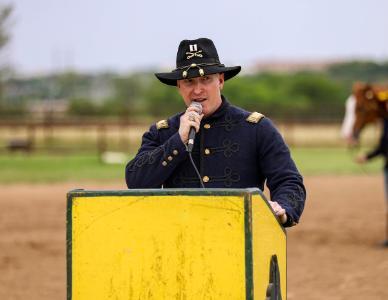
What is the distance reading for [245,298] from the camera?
4.06 metres

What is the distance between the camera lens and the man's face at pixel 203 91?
4.87 metres

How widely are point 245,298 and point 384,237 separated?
8.93 metres

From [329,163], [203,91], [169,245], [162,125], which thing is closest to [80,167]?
[329,163]

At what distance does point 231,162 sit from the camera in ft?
16.3

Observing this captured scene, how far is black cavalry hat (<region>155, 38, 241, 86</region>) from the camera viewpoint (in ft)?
16.0

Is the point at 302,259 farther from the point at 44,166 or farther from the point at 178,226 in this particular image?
the point at 44,166

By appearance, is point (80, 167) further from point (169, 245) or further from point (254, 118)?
point (169, 245)

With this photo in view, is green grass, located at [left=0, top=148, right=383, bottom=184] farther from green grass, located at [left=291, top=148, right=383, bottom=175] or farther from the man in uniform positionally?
the man in uniform

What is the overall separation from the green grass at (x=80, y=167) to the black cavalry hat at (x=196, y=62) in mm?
16738

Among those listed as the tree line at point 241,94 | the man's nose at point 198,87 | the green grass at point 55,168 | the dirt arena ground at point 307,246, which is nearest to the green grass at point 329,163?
the green grass at point 55,168

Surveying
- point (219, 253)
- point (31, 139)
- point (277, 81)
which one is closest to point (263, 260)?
point (219, 253)

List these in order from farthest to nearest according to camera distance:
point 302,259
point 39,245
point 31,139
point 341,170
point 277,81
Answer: point 277,81 → point 31,139 → point 341,170 → point 39,245 → point 302,259

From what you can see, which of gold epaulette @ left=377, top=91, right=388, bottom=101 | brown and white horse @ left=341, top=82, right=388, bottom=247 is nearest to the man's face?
brown and white horse @ left=341, top=82, right=388, bottom=247

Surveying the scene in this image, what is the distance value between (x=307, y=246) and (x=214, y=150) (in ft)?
23.7
